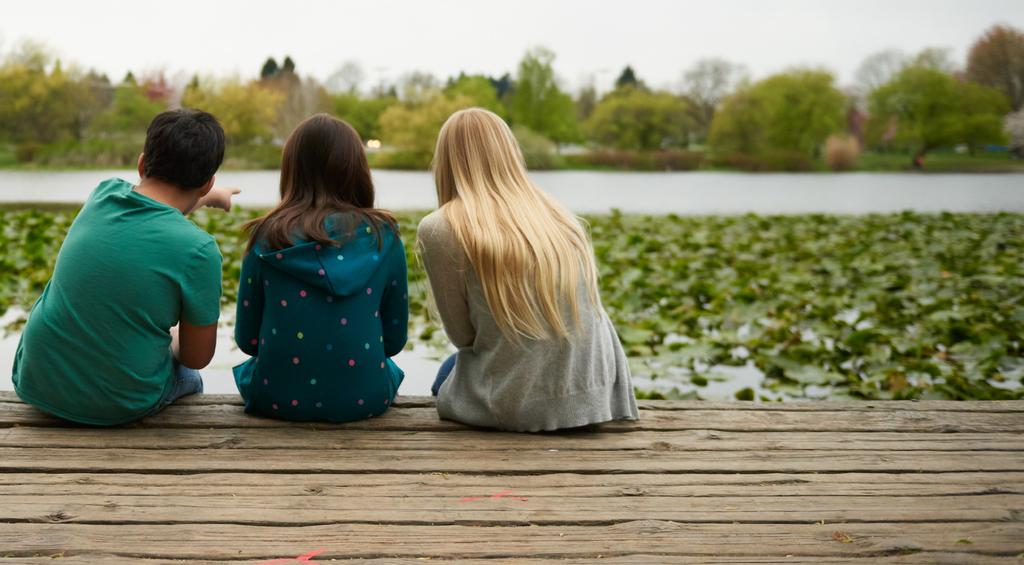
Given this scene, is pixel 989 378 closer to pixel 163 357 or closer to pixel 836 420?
pixel 836 420

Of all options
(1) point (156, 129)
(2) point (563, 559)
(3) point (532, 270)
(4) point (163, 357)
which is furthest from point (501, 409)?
(1) point (156, 129)

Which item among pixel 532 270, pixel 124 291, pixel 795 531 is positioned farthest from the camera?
pixel 532 270

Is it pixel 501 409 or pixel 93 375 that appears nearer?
pixel 93 375

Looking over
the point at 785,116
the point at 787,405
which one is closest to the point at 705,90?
the point at 785,116

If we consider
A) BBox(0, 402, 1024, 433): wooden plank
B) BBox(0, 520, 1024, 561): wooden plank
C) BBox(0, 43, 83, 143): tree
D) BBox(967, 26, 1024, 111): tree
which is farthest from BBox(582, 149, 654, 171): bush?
BBox(0, 520, 1024, 561): wooden plank

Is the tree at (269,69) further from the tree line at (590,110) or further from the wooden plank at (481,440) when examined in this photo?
the wooden plank at (481,440)

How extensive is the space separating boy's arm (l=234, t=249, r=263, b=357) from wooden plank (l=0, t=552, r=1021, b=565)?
0.69 m

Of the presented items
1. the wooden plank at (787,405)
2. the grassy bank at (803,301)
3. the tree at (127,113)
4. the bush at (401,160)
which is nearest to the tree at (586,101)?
the bush at (401,160)

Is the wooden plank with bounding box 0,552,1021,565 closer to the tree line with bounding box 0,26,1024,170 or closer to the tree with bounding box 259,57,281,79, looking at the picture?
the tree line with bounding box 0,26,1024,170

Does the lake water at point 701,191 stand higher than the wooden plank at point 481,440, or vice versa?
the lake water at point 701,191

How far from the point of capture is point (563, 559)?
127 cm

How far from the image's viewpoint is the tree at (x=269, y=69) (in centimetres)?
1937

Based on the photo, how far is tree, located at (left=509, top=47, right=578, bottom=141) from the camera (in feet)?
65.4

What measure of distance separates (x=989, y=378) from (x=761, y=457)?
159cm
